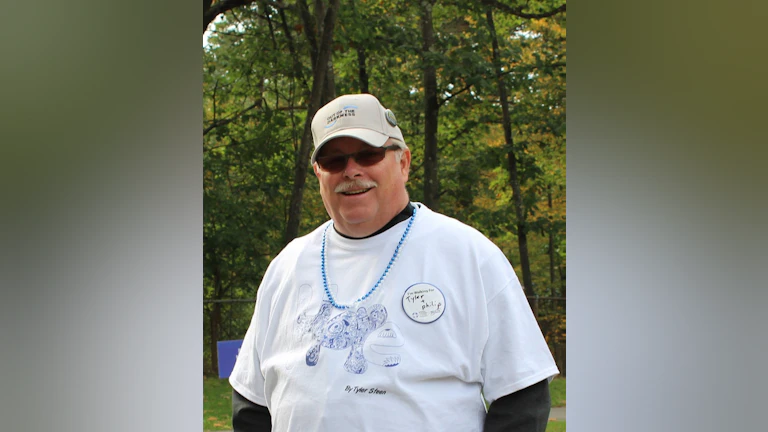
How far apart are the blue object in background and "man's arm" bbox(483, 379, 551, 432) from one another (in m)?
3.85

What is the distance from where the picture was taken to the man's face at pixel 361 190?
54.5 inches

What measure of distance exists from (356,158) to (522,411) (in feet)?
1.73

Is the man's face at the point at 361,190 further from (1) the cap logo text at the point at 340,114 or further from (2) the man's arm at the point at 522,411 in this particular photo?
(2) the man's arm at the point at 522,411

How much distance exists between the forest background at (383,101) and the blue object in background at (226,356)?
81cm

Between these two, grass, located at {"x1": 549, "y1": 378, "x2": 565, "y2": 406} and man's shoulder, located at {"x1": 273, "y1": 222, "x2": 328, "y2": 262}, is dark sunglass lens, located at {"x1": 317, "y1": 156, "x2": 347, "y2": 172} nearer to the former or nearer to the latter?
man's shoulder, located at {"x1": 273, "y1": 222, "x2": 328, "y2": 262}

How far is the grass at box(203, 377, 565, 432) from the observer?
5.79 metres

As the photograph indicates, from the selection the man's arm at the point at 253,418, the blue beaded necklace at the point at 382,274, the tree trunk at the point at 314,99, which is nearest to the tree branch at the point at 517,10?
the tree trunk at the point at 314,99

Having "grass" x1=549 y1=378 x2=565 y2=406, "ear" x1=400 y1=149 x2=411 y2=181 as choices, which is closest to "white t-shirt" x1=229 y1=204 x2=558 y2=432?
"ear" x1=400 y1=149 x2=411 y2=181

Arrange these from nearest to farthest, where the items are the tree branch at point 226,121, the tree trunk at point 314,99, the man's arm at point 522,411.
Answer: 1. the man's arm at point 522,411
2. the tree trunk at point 314,99
3. the tree branch at point 226,121

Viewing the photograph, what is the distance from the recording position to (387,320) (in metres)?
1.34
